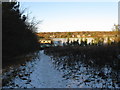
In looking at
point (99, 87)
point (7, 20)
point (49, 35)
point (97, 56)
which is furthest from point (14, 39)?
point (49, 35)

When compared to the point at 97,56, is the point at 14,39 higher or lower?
higher

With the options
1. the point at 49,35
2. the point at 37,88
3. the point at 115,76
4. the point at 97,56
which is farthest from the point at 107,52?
the point at 49,35

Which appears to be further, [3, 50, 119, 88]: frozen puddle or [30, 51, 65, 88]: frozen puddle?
[30, 51, 65, 88]: frozen puddle

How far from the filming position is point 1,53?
1366cm

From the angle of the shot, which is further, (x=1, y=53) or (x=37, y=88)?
(x=1, y=53)

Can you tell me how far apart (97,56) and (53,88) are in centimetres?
712

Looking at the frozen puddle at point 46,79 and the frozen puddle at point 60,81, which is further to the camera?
the frozen puddle at point 46,79

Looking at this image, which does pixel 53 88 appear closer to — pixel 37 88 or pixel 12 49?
pixel 37 88

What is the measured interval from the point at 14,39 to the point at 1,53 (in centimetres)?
149

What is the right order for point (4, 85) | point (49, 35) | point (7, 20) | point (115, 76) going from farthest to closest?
1. point (49, 35)
2. point (7, 20)
3. point (115, 76)
4. point (4, 85)

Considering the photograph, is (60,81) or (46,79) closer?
(60,81)

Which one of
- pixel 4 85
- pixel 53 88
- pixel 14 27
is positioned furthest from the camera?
pixel 14 27

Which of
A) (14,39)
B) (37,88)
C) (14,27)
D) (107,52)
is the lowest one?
(37,88)

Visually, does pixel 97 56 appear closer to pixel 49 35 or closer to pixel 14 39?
pixel 14 39
